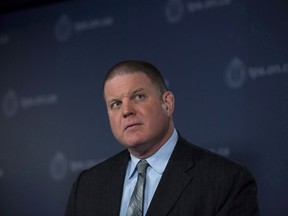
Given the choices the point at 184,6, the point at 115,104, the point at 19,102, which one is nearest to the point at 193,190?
the point at 115,104

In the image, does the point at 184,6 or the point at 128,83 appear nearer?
the point at 128,83

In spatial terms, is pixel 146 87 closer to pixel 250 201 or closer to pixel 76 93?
pixel 250 201

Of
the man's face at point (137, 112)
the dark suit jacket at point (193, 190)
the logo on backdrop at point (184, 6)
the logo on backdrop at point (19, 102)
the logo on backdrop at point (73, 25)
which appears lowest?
the dark suit jacket at point (193, 190)

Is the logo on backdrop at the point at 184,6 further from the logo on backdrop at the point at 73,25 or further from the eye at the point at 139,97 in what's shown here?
the eye at the point at 139,97

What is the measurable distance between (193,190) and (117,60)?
1.52 meters

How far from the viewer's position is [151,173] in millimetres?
2436

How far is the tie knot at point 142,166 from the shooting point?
96.2 inches

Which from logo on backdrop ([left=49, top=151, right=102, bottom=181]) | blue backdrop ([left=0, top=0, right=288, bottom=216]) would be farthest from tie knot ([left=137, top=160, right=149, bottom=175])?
logo on backdrop ([left=49, top=151, right=102, bottom=181])

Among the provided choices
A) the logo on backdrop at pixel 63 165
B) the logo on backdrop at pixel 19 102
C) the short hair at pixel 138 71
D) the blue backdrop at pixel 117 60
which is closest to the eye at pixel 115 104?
the short hair at pixel 138 71

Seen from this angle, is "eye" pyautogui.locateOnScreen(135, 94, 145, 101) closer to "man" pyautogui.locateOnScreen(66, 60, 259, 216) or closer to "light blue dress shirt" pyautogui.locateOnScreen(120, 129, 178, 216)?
"man" pyautogui.locateOnScreen(66, 60, 259, 216)

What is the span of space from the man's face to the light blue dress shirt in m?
0.04

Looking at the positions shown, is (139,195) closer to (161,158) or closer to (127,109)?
(161,158)

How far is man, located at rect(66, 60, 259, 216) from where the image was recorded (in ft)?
7.32

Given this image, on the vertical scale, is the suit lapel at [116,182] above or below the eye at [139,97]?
below
